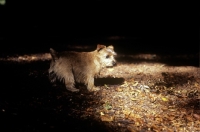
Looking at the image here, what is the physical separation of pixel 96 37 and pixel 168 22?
669cm

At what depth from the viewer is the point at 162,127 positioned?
6.25 m

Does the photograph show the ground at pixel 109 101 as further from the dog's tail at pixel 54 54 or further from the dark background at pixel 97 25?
the dark background at pixel 97 25

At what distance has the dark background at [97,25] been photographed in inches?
583

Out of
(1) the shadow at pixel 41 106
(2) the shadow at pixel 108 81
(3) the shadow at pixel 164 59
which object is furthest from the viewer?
(3) the shadow at pixel 164 59

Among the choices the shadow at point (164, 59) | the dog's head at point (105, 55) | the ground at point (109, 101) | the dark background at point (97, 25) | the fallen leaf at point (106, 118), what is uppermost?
the dark background at point (97, 25)

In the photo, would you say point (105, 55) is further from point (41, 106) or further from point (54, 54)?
point (41, 106)

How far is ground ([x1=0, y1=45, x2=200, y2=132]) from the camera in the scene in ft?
20.2

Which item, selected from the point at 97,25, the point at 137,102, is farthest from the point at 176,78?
the point at 97,25

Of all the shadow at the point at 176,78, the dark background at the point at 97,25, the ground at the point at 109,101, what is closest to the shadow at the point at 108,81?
the ground at the point at 109,101

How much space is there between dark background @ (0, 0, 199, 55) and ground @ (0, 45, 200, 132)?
3.91m

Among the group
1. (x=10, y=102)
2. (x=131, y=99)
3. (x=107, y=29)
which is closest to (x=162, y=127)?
(x=131, y=99)

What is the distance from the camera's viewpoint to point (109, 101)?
7.48 meters

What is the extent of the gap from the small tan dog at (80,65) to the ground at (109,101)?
374mm

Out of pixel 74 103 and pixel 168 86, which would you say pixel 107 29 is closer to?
pixel 168 86
